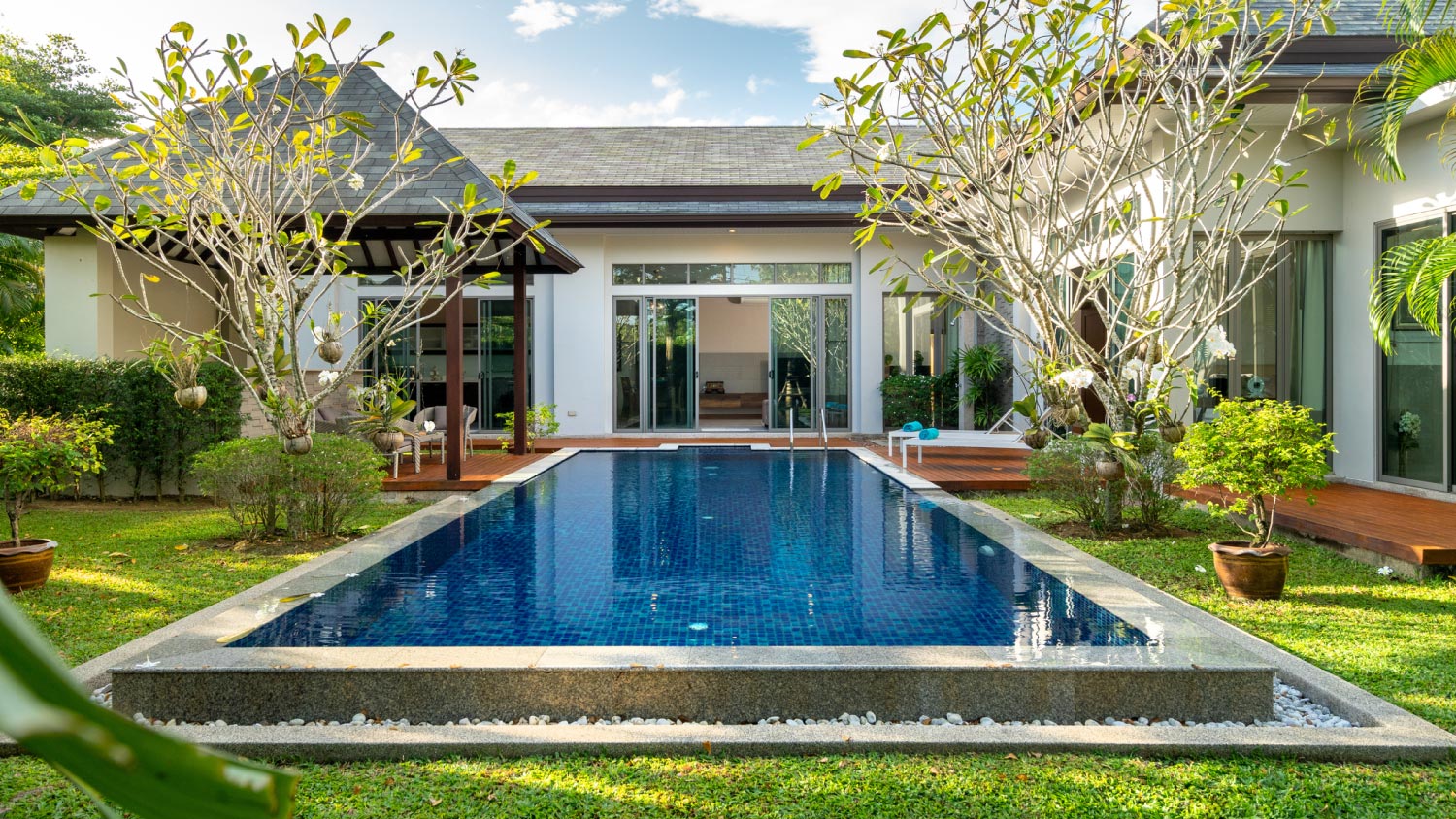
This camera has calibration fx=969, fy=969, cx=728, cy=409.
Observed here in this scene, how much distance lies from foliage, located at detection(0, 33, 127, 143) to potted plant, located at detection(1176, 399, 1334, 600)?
23609 millimetres

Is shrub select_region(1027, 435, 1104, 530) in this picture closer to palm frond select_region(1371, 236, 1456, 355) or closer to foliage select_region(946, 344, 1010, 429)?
palm frond select_region(1371, 236, 1456, 355)

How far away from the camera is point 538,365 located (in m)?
18.1

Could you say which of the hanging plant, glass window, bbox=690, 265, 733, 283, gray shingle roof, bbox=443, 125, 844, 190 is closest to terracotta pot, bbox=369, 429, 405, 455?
the hanging plant

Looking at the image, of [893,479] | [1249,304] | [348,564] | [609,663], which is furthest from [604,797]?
[1249,304]

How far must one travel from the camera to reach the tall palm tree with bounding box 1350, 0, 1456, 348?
6.84 metres

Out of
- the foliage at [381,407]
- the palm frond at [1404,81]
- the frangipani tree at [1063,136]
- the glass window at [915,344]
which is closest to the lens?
the frangipani tree at [1063,136]

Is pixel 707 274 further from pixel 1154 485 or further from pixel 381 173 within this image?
pixel 1154 485

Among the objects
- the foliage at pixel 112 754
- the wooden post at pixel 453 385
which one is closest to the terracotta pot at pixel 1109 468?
the wooden post at pixel 453 385

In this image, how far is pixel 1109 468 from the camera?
6984 mm

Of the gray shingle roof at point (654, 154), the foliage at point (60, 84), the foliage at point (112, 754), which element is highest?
the foliage at point (60, 84)

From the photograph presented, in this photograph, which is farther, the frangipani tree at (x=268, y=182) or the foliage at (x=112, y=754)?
the frangipani tree at (x=268, y=182)

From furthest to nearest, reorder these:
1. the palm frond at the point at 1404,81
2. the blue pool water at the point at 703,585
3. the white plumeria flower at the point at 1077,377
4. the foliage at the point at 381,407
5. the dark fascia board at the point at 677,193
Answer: the dark fascia board at the point at 677,193 → the foliage at the point at 381,407 → the palm frond at the point at 1404,81 → the white plumeria flower at the point at 1077,377 → the blue pool water at the point at 703,585

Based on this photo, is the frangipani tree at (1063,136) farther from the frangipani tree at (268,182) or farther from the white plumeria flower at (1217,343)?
the frangipani tree at (268,182)

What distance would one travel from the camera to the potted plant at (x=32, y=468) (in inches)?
224
